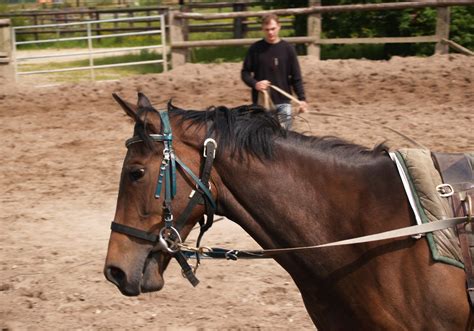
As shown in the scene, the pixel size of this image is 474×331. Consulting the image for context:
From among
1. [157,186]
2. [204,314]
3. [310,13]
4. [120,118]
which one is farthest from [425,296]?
[310,13]

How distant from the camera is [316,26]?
46.8 feet

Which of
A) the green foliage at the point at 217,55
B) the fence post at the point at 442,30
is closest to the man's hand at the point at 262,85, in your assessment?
the fence post at the point at 442,30

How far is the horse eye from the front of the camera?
3037mm

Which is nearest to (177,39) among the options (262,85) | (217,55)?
(217,55)

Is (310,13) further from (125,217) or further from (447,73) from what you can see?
(125,217)

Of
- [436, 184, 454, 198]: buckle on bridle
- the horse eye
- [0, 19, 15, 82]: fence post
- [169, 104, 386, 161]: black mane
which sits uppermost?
[169, 104, 386, 161]: black mane

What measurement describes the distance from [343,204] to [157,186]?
84 centimetres

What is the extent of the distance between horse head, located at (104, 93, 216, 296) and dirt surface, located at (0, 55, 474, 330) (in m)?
1.10

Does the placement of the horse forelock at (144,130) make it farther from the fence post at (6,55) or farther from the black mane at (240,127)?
the fence post at (6,55)

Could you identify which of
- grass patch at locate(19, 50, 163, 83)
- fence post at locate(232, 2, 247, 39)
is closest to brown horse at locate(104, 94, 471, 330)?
grass patch at locate(19, 50, 163, 83)

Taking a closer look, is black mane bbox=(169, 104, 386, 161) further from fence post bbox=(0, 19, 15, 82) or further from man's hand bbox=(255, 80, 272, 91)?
fence post bbox=(0, 19, 15, 82)

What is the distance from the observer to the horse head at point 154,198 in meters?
3.01

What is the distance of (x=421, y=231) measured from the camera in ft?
9.69

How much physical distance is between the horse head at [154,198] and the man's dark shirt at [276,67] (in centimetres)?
460
